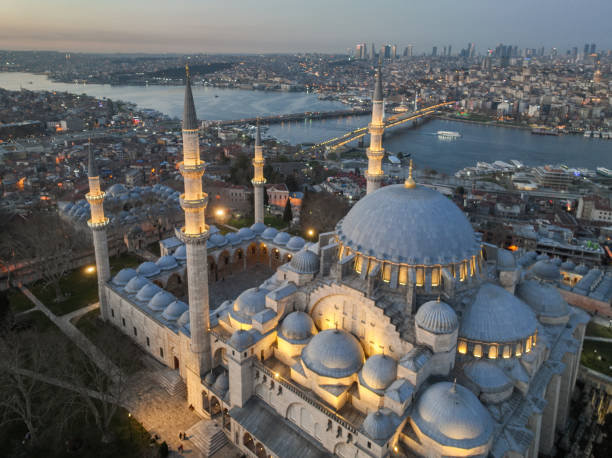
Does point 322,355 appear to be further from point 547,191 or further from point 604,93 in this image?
point 604,93

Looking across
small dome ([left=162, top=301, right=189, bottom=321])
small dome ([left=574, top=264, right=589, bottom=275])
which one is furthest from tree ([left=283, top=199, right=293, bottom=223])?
small dome ([left=574, top=264, right=589, bottom=275])

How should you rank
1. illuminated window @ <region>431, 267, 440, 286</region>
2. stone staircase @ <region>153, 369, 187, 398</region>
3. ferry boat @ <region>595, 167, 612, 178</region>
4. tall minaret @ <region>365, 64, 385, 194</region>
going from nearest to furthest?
illuminated window @ <region>431, 267, 440, 286</region>
stone staircase @ <region>153, 369, 187, 398</region>
tall minaret @ <region>365, 64, 385, 194</region>
ferry boat @ <region>595, 167, 612, 178</region>

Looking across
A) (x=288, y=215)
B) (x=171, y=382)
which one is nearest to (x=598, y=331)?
(x=171, y=382)

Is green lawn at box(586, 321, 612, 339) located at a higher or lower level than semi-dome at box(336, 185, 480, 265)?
lower

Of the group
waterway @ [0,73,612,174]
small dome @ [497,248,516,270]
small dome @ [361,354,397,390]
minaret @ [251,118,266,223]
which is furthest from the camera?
waterway @ [0,73,612,174]

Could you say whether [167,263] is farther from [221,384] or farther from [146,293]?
[221,384]

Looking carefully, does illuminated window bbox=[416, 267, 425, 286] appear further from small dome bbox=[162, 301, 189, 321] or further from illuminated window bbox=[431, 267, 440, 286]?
small dome bbox=[162, 301, 189, 321]

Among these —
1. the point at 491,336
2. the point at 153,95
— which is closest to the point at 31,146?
the point at 491,336
